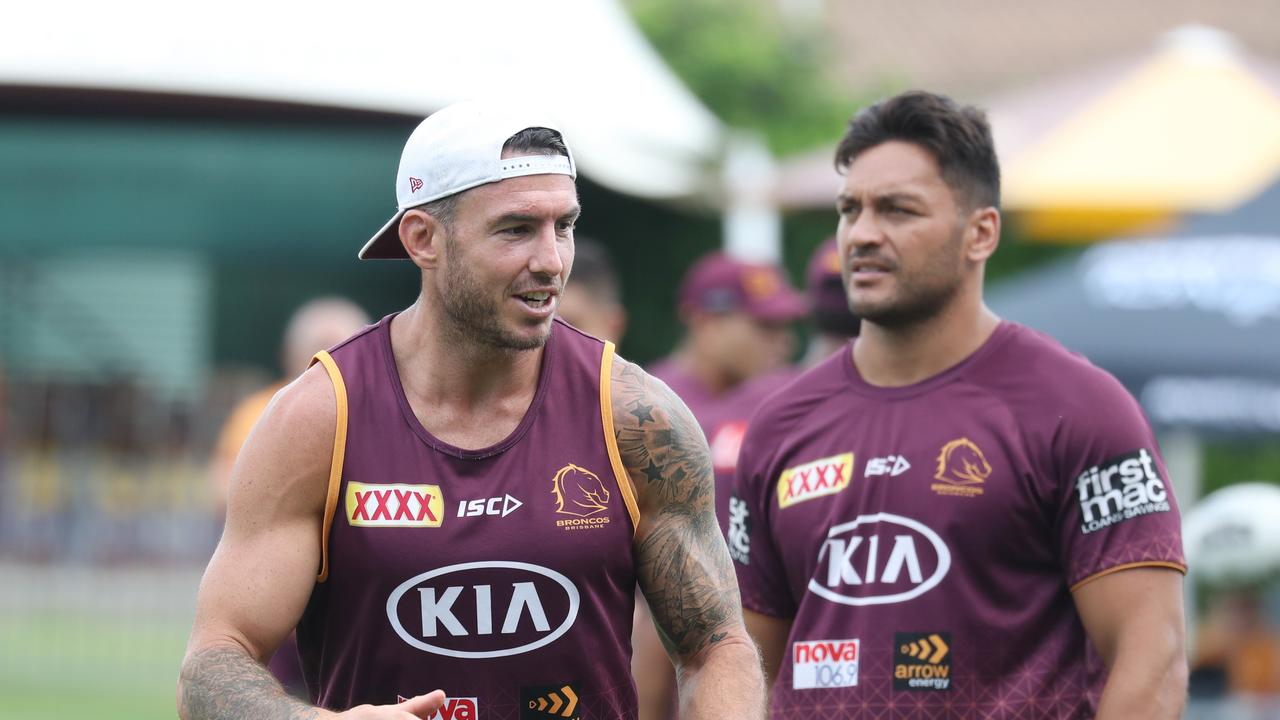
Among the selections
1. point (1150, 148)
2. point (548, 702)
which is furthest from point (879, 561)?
point (1150, 148)

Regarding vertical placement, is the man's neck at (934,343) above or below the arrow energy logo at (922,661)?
above

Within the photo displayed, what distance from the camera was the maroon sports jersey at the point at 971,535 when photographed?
4613mm

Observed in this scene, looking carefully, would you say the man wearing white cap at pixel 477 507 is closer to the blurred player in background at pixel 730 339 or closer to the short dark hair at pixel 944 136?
the short dark hair at pixel 944 136

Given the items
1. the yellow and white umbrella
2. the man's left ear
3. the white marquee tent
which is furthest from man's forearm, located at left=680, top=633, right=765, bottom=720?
the white marquee tent

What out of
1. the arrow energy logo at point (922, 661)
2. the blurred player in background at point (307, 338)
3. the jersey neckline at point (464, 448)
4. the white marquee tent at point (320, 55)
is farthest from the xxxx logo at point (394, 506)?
the white marquee tent at point (320, 55)

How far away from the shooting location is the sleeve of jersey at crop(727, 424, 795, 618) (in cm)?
509

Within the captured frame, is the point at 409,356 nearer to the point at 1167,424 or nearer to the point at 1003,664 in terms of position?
the point at 1003,664

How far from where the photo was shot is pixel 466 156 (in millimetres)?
4262

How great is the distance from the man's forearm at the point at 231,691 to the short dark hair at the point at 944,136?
7.04 feet

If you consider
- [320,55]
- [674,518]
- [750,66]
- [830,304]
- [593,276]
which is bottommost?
[674,518]

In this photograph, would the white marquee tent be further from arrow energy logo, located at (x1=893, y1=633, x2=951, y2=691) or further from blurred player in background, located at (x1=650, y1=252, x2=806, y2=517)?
arrow energy logo, located at (x1=893, y1=633, x2=951, y2=691)

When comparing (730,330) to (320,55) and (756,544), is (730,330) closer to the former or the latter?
(756,544)

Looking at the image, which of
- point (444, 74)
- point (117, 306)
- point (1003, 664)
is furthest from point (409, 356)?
point (117, 306)

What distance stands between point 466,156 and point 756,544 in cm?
145
